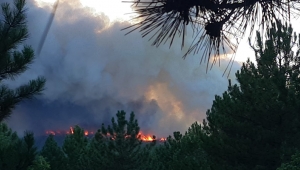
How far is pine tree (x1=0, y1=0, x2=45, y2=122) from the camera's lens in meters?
16.5

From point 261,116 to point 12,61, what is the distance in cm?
910

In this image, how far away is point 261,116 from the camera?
1831 cm

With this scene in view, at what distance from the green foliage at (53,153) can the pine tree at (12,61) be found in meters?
18.9

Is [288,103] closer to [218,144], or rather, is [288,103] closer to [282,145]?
[282,145]

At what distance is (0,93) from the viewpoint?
54.5ft

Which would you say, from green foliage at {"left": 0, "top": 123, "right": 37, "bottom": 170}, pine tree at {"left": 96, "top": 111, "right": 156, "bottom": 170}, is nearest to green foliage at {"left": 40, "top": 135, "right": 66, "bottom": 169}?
pine tree at {"left": 96, "top": 111, "right": 156, "bottom": 170}

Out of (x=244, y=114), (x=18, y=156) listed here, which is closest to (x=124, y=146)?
(x=244, y=114)

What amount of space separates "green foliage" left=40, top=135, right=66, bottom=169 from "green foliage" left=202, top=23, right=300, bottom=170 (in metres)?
18.5

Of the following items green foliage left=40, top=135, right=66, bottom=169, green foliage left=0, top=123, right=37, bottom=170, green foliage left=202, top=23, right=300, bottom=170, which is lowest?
green foliage left=0, top=123, right=37, bottom=170

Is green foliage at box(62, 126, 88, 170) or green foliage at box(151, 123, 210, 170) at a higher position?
green foliage at box(62, 126, 88, 170)

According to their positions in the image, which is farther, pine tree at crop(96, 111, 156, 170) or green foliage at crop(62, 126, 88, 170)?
green foliage at crop(62, 126, 88, 170)

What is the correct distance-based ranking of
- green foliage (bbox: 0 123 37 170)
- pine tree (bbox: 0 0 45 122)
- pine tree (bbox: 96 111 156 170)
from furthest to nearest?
1. pine tree (bbox: 96 111 156 170)
2. pine tree (bbox: 0 0 45 122)
3. green foliage (bbox: 0 123 37 170)

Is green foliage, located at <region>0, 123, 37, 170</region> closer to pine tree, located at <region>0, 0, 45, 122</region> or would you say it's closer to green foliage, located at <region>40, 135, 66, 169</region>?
pine tree, located at <region>0, 0, 45, 122</region>

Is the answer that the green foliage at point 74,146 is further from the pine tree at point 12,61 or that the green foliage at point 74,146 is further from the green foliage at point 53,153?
the pine tree at point 12,61
